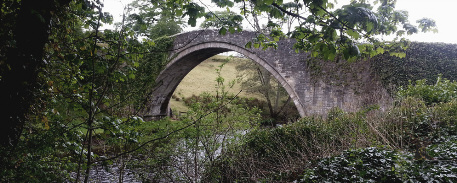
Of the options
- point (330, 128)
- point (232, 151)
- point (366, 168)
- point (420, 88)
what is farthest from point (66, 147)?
point (420, 88)

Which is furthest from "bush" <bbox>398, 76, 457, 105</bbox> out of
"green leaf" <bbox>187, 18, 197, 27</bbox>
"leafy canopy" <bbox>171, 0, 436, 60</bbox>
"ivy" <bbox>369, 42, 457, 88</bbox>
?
"green leaf" <bbox>187, 18, 197, 27</bbox>

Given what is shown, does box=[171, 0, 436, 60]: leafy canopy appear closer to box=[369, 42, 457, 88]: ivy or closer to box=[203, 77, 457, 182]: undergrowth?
box=[203, 77, 457, 182]: undergrowth

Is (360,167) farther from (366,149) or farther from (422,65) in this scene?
(422,65)

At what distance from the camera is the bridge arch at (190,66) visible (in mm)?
10594

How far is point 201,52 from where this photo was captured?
1329 cm

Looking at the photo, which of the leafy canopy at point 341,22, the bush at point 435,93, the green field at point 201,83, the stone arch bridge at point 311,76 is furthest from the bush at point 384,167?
the green field at point 201,83

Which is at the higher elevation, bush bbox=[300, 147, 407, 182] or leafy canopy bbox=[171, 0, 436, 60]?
leafy canopy bbox=[171, 0, 436, 60]

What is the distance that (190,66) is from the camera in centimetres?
1491

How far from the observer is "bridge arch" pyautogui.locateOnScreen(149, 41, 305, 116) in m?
10.6

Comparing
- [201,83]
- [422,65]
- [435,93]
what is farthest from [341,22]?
[201,83]

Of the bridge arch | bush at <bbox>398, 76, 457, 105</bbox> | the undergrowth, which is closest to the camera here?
the undergrowth

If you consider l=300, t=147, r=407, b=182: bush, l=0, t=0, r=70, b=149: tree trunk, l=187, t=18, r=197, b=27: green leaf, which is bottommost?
l=300, t=147, r=407, b=182: bush

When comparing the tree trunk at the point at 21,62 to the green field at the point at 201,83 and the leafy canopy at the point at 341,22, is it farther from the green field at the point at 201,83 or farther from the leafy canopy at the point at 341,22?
the green field at the point at 201,83

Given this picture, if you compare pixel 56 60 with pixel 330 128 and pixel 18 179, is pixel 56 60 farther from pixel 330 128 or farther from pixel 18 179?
pixel 330 128
